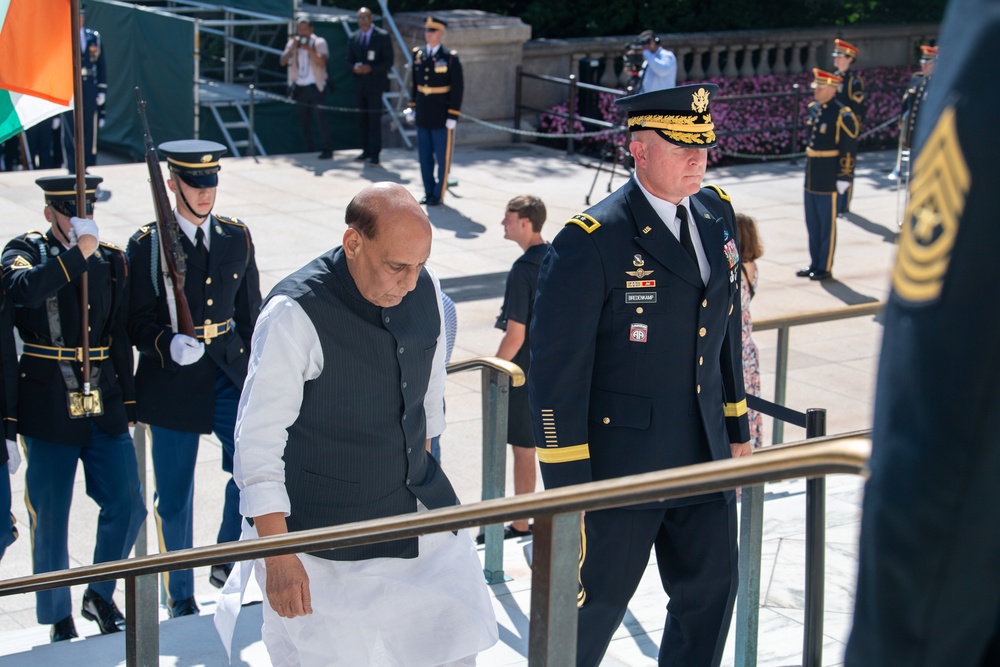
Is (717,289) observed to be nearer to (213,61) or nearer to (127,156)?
(127,156)

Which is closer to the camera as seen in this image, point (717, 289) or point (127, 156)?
point (717, 289)

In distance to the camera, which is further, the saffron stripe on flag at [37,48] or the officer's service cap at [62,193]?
the officer's service cap at [62,193]

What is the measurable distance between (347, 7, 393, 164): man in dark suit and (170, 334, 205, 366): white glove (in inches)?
412

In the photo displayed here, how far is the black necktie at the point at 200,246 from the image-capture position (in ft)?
18.4

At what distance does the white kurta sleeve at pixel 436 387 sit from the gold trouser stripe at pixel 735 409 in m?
0.88

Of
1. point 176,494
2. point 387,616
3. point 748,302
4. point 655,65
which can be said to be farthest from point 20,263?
point 655,65

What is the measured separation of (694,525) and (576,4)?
18855 millimetres

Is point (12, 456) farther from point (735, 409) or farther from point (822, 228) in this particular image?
point (822, 228)

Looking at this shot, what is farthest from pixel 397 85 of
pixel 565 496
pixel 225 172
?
pixel 565 496

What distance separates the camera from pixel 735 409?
396 centimetres

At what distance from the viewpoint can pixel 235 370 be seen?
569 cm

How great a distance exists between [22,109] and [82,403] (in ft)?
4.11

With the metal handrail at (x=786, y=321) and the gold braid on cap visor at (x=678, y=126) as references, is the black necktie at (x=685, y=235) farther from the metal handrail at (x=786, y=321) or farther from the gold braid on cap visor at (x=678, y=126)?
the metal handrail at (x=786, y=321)

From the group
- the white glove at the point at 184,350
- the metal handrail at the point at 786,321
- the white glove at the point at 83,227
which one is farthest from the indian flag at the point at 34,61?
the metal handrail at the point at 786,321
